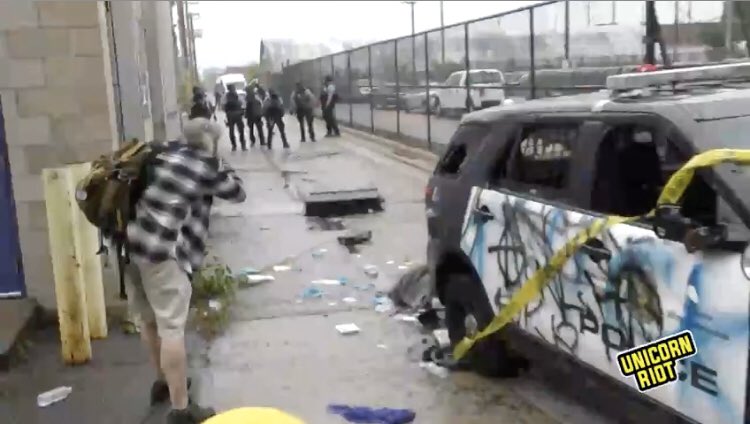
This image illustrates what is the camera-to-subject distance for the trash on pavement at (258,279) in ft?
29.7

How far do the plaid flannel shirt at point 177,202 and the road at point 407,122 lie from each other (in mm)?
7964

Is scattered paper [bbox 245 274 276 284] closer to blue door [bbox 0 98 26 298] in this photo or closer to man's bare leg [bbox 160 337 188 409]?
blue door [bbox 0 98 26 298]

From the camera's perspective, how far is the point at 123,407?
5664 mm

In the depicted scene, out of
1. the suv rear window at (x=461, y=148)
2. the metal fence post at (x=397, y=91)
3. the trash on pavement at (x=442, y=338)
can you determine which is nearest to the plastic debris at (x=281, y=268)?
the trash on pavement at (x=442, y=338)

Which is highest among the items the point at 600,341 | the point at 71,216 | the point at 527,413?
the point at 71,216

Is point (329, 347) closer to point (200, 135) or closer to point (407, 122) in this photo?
point (200, 135)

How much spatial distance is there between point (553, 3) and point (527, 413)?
861cm

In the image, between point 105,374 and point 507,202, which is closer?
point 507,202

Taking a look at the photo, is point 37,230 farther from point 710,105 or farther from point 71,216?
point 710,105

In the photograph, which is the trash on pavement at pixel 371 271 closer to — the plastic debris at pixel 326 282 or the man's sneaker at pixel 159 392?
the plastic debris at pixel 326 282

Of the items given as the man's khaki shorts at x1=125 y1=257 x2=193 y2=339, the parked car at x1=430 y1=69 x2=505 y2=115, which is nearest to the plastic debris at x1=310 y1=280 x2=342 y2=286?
the man's khaki shorts at x1=125 y1=257 x2=193 y2=339

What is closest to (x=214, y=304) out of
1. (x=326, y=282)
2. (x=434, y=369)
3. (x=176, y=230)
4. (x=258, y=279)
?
(x=258, y=279)

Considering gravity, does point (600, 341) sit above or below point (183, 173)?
below

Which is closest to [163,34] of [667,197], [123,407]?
[123,407]
